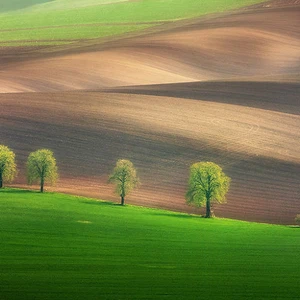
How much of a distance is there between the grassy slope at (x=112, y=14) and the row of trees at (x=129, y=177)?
57.2 meters

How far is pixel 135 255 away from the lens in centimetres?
2408

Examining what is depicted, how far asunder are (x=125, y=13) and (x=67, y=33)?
41.6 feet

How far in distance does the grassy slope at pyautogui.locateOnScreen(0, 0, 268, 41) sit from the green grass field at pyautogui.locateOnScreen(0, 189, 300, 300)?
64.7 metres

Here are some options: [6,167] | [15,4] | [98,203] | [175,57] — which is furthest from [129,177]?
[15,4]

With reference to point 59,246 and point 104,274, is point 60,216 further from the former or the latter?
point 104,274

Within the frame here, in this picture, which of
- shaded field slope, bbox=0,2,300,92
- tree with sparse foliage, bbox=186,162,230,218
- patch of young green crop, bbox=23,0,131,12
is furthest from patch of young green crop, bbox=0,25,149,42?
tree with sparse foliage, bbox=186,162,230,218

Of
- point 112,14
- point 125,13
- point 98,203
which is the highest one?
point 125,13

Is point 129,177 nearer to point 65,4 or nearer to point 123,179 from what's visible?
point 123,179

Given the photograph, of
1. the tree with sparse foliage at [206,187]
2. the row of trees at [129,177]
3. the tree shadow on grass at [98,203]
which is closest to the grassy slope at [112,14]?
the row of trees at [129,177]

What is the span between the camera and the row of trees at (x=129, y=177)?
112 ft

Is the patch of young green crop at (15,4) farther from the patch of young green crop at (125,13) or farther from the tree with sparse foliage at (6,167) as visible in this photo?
the tree with sparse foliage at (6,167)

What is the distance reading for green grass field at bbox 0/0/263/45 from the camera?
9412 cm

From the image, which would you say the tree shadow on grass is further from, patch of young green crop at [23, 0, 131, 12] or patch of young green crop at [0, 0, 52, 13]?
patch of young green crop at [0, 0, 52, 13]

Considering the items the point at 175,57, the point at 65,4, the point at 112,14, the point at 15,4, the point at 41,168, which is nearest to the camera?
the point at 41,168
